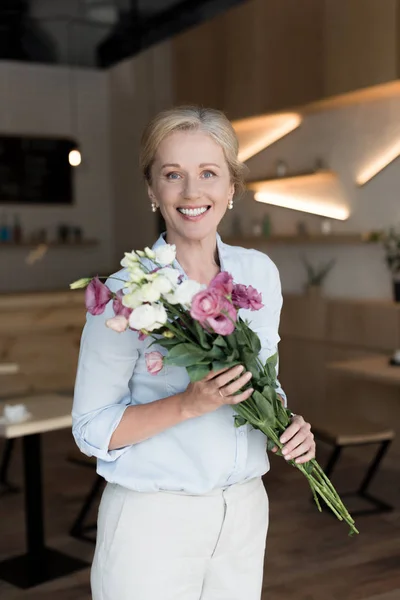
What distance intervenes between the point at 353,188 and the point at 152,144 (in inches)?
172

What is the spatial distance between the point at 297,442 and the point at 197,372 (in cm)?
26

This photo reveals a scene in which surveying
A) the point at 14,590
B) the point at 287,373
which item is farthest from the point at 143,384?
the point at 287,373

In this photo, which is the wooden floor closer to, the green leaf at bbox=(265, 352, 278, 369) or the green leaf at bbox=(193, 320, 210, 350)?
the green leaf at bbox=(265, 352, 278, 369)

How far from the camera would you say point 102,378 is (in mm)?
1344

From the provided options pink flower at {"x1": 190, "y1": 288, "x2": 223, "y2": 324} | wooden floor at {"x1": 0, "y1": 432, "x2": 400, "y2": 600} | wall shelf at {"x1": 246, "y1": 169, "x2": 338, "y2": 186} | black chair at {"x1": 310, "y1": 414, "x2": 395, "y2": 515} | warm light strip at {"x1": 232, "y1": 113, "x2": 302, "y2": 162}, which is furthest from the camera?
warm light strip at {"x1": 232, "y1": 113, "x2": 302, "y2": 162}

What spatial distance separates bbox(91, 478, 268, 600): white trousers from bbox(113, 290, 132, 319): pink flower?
0.37 metres

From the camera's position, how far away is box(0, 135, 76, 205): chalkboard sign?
27.1 feet

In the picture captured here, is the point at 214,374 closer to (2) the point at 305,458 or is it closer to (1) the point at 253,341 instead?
(1) the point at 253,341

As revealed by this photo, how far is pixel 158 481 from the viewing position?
137cm

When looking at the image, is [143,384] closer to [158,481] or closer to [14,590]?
[158,481]

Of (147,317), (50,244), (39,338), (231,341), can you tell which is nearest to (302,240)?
(39,338)

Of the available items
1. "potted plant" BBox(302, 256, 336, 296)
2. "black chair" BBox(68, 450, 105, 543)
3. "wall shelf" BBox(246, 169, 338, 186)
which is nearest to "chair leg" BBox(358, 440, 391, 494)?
"black chair" BBox(68, 450, 105, 543)

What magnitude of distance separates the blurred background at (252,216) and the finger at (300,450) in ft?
6.20

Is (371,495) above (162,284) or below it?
below
